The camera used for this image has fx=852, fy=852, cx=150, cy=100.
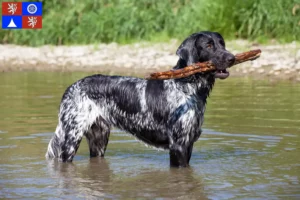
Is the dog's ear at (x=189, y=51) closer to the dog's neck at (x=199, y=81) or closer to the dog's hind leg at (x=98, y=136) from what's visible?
the dog's neck at (x=199, y=81)

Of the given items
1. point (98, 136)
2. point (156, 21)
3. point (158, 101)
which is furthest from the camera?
point (156, 21)

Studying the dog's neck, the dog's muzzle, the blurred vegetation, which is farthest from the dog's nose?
the blurred vegetation

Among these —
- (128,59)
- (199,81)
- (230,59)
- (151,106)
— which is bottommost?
(128,59)

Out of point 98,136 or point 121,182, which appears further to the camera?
point 98,136

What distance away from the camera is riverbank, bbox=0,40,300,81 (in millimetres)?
18500

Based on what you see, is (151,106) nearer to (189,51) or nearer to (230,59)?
(189,51)

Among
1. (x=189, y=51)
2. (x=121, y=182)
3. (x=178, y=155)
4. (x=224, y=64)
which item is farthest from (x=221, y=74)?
(x=121, y=182)

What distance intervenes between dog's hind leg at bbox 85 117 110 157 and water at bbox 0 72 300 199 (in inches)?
4.6

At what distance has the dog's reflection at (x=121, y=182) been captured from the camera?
27.6 feet

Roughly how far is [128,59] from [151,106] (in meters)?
11.0

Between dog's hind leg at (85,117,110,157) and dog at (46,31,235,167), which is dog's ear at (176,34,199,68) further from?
Answer: dog's hind leg at (85,117,110,157)

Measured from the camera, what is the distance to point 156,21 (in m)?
21.6

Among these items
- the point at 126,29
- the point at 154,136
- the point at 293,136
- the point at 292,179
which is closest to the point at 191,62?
the point at 154,136

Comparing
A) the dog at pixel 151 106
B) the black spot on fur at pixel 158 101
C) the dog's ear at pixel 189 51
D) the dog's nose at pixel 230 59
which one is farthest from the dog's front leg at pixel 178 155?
the dog's nose at pixel 230 59
